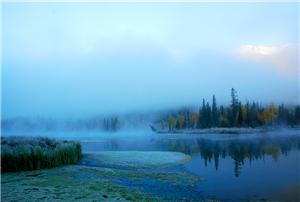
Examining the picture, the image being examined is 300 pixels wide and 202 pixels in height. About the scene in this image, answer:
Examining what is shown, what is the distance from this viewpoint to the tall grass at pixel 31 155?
25047 millimetres

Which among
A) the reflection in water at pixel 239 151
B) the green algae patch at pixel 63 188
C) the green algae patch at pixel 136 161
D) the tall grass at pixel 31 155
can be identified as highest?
the tall grass at pixel 31 155

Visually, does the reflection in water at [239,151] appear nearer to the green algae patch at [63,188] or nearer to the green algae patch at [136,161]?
the green algae patch at [136,161]

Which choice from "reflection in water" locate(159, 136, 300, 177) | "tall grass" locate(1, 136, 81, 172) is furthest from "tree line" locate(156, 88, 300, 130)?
"tall grass" locate(1, 136, 81, 172)

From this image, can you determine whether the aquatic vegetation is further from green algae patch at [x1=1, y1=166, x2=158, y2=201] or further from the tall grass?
the tall grass

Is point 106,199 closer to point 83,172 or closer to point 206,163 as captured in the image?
point 83,172

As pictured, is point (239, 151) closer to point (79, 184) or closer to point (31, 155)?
point (31, 155)

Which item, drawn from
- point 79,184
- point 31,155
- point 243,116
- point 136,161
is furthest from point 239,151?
point 243,116

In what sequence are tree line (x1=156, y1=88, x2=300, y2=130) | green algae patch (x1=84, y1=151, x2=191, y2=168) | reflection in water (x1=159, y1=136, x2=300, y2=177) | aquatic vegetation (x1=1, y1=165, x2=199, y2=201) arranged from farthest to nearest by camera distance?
tree line (x1=156, y1=88, x2=300, y2=130) < reflection in water (x1=159, y1=136, x2=300, y2=177) < green algae patch (x1=84, y1=151, x2=191, y2=168) < aquatic vegetation (x1=1, y1=165, x2=199, y2=201)

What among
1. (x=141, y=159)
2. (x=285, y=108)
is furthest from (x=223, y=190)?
(x=285, y=108)

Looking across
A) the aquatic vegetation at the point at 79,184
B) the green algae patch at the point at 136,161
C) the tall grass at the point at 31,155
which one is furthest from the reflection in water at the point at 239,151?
the tall grass at the point at 31,155

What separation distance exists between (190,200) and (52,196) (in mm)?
7208

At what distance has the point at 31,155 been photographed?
26016 mm

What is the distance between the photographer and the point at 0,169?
968 inches

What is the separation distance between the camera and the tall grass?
25.0m
